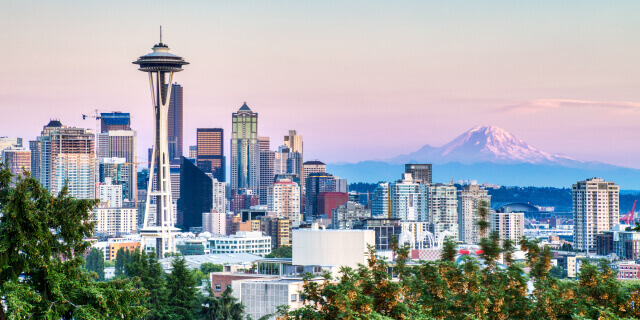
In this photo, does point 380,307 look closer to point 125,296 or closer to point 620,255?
point 125,296

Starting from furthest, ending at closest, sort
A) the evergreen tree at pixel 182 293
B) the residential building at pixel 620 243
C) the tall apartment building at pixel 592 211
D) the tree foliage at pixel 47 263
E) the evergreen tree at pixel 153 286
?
the tall apartment building at pixel 592 211
the residential building at pixel 620 243
the evergreen tree at pixel 182 293
the evergreen tree at pixel 153 286
the tree foliage at pixel 47 263

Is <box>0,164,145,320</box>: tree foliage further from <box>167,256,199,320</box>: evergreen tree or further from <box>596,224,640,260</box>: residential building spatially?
<box>596,224,640,260</box>: residential building

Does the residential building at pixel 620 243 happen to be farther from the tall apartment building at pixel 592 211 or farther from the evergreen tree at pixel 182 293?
the evergreen tree at pixel 182 293

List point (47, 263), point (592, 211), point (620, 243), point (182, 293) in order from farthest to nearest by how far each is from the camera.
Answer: point (592, 211), point (620, 243), point (182, 293), point (47, 263)

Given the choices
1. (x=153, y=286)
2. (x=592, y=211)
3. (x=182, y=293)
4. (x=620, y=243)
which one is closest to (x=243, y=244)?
(x=592, y=211)

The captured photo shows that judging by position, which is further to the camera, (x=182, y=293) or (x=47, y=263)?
(x=182, y=293)

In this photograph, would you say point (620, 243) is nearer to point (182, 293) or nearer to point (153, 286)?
point (182, 293)

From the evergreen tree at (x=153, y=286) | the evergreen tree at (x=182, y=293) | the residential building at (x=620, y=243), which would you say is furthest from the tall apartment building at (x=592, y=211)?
the evergreen tree at (x=153, y=286)
